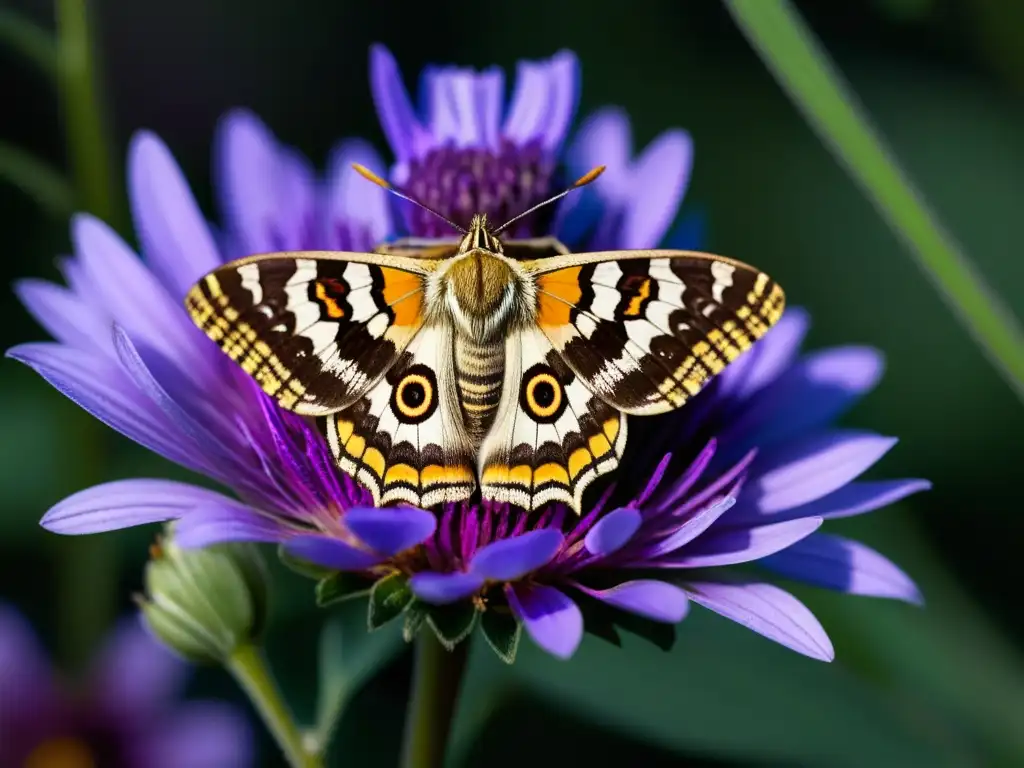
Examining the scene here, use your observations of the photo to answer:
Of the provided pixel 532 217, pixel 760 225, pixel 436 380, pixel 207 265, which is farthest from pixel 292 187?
pixel 760 225

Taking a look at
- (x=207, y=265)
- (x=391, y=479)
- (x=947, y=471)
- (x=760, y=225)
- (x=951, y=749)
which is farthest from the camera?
(x=760, y=225)

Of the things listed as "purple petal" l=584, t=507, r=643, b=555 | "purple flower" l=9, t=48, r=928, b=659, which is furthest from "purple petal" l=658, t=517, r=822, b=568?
"purple petal" l=584, t=507, r=643, b=555

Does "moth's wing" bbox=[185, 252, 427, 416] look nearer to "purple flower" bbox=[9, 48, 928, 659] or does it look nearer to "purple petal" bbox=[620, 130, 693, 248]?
"purple flower" bbox=[9, 48, 928, 659]

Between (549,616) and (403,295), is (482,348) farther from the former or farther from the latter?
(549,616)

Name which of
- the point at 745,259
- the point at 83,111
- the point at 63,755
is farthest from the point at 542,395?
the point at 745,259

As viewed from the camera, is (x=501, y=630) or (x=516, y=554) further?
(x=501, y=630)

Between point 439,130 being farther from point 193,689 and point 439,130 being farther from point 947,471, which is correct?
point 947,471

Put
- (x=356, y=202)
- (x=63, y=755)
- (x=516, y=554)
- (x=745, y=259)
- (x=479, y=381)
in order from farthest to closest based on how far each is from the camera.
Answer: (x=745, y=259)
(x=63, y=755)
(x=356, y=202)
(x=479, y=381)
(x=516, y=554)
